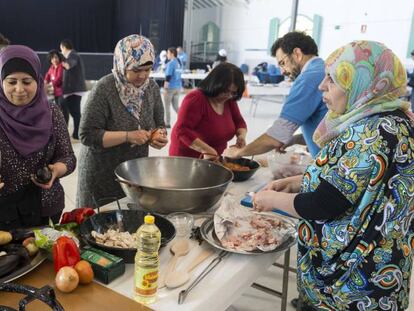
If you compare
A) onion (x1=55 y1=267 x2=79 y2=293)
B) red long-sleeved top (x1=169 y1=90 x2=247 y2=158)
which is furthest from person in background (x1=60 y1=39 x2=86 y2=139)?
onion (x1=55 y1=267 x2=79 y2=293)

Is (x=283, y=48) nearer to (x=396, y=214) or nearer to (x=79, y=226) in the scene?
(x=396, y=214)

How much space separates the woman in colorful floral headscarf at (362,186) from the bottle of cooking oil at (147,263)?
15.5 inches

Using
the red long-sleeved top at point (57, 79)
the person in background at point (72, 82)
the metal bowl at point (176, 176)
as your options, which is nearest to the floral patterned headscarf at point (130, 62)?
the metal bowl at point (176, 176)

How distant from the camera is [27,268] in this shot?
925 millimetres

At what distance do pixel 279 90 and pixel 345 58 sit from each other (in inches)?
263

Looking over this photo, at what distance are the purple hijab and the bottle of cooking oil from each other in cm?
64

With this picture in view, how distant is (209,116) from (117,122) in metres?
0.57

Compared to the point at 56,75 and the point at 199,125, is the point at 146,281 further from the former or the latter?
the point at 56,75

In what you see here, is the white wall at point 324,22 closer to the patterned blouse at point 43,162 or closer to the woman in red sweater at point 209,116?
the woman in red sweater at point 209,116

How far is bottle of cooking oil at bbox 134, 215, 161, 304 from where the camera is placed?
34.1 inches

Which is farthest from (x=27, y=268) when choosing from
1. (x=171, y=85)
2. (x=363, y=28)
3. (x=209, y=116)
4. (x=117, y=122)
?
(x=363, y=28)

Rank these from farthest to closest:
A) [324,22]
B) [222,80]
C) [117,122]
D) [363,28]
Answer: [324,22]
[363,28]
[222,80]
[117,122]

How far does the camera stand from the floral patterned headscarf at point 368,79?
A: 0.99m

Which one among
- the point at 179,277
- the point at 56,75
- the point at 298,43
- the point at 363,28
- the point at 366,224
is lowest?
the point at 179,277
